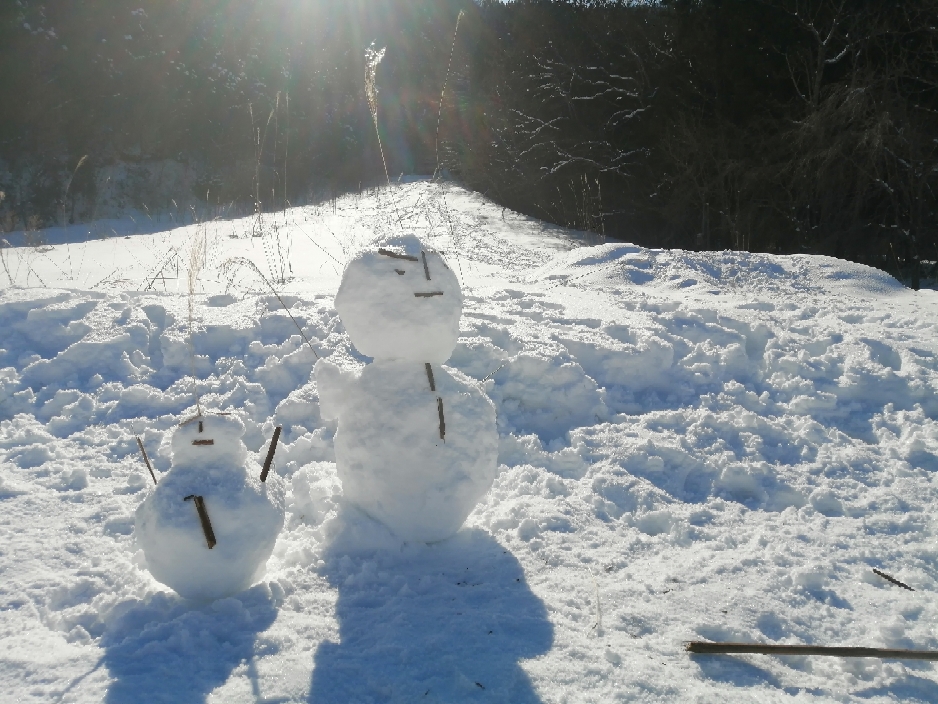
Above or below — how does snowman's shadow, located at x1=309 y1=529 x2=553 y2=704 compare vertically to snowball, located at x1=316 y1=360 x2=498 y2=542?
below

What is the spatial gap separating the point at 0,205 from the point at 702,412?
45.4 ft

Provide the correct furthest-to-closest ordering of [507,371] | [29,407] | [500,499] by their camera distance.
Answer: [507,371], [29,407], [500,499]

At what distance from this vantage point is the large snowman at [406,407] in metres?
2.32

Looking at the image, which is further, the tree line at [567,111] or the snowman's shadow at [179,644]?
the tree line at [567,111]

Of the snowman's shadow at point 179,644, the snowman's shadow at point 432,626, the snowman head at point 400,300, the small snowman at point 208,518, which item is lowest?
the snowman's shadow at point 432,626

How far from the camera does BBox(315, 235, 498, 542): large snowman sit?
7.61 ft

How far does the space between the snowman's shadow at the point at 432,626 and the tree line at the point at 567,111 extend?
535cm

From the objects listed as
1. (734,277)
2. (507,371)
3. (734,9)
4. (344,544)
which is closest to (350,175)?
(734,9)

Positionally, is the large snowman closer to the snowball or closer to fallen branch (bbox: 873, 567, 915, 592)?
the snowball

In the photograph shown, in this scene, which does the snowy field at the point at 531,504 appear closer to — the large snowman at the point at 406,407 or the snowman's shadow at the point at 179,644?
the snowman's shadow at the point at 179,644

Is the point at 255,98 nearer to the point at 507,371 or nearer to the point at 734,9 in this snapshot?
the point at 734,9

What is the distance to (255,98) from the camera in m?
17.9

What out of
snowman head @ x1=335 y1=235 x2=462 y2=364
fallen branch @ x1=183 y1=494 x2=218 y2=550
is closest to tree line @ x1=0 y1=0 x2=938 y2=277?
snowman head @ x1=335 y1=235 x2=462 y2=364

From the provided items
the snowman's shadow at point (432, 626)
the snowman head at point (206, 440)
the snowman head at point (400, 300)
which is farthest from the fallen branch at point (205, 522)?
the snowman head at point (400, 300)
